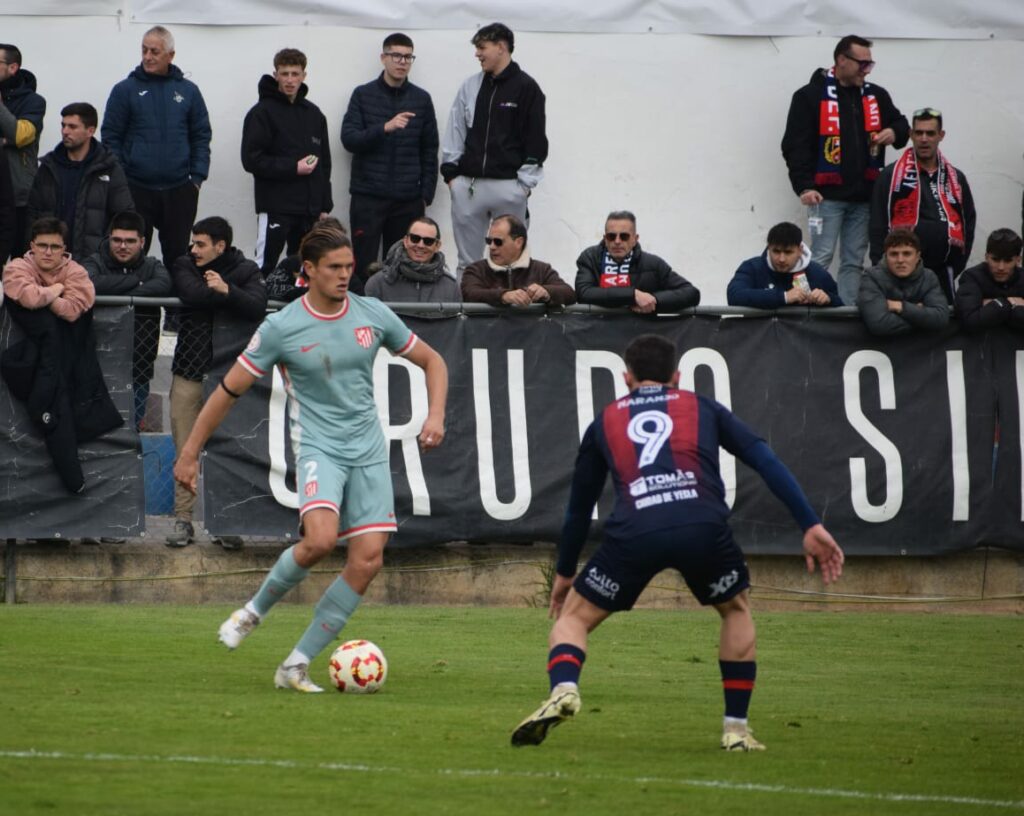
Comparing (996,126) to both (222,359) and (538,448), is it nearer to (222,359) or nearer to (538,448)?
(538,448)

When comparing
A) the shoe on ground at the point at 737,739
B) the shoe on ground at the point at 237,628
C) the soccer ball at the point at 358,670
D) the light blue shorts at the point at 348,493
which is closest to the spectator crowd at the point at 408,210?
the shoe on ground at the point at 237,628

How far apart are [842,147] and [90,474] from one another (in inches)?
296

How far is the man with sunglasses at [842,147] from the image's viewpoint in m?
16.5

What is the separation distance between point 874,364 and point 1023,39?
18.7 feet

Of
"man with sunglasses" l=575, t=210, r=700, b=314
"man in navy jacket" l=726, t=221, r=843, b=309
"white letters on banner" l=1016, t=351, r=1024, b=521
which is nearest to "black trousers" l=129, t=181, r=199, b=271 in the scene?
"man with sunglasses" l=575, t=210, r=700, b=314

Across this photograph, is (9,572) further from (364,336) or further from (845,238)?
(845,238)

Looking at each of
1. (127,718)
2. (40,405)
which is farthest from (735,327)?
(127,718)

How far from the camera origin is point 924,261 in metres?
15.9

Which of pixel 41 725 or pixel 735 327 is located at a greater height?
pixel 735 327

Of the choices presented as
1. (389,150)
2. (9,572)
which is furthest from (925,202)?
(9,572)

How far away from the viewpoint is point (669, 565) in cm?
766

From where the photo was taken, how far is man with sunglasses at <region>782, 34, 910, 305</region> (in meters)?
16.5

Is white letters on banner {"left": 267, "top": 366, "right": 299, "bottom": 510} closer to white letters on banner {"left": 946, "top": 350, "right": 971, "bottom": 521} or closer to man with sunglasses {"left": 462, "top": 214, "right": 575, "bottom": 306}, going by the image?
man with sunglasses {"left": 462, "top": 214, "right": 575, "bottom": 306}

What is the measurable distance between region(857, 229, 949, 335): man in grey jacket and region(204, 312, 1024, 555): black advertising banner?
211 millimetres
